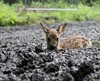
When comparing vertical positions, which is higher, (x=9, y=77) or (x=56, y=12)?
(x=9, y=77)

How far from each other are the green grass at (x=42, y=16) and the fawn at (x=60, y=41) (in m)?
9.64

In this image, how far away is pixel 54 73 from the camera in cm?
653

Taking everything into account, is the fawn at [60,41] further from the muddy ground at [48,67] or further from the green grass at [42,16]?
the green grass at [42,16]

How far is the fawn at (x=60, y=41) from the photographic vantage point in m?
9.72

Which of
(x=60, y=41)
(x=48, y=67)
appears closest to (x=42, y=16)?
(x=60, y=41)

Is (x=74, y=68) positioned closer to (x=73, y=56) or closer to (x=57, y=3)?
(x=73, y=56)

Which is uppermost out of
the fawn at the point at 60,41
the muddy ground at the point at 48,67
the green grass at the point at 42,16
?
the muddy ground at the point at 48,67

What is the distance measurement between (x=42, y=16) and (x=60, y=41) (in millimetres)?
12674

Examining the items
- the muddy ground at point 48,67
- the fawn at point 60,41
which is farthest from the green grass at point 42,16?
the muddy ground at point 48,67

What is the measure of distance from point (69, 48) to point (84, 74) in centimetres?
396

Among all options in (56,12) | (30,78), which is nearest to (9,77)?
(30,78)

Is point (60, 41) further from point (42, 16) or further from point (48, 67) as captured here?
point (42, 16)

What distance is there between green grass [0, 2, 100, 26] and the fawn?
9640 mm

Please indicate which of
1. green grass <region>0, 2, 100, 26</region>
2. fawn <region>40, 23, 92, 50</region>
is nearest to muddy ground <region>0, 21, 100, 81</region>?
fawn <region>40, 23, 92, 50</region>
